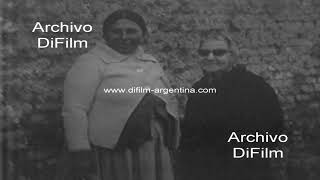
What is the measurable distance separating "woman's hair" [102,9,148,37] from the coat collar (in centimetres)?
8

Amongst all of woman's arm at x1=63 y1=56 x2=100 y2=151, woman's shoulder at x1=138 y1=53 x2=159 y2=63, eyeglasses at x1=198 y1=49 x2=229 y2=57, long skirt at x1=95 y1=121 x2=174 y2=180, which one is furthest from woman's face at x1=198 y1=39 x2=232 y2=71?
woman's arm at x1=63 y1=56 x2=100 y2=151

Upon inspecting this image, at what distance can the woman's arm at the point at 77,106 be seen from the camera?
3.10 m

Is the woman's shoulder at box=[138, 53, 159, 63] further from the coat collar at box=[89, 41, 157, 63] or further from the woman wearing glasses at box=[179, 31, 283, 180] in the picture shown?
the woman wearing glasses at box=[179, 31, 283, 180]

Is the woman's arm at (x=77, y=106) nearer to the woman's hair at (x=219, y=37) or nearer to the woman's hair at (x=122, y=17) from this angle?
the woman's hair at (x=122, y=17)

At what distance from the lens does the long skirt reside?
3.14 metres

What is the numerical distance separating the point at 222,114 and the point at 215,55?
Answer: 0.35m

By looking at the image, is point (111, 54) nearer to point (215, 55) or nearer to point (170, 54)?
point (170, 54)

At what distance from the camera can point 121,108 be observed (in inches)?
122

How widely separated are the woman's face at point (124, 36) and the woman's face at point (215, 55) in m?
0.38

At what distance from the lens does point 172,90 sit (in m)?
3.16

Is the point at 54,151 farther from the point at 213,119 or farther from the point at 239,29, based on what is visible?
the point at 239,29

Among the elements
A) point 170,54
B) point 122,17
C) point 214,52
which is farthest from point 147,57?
point 214,52

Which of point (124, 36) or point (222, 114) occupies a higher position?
point (124, 36)

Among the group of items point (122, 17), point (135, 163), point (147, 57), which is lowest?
point (135, 163)
